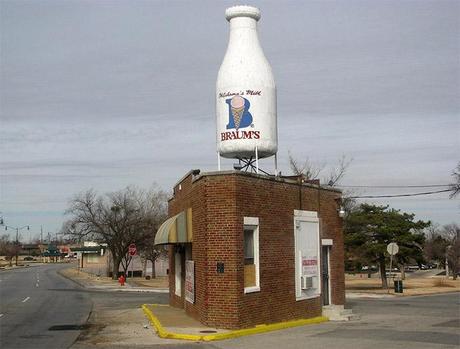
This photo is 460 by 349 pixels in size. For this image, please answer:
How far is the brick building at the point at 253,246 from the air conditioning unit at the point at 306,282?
0.04ft

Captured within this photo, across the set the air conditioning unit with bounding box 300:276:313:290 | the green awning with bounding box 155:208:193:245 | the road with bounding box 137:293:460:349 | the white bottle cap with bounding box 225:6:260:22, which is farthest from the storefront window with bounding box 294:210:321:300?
the white bottle cap with bounding box 225:6:260:22

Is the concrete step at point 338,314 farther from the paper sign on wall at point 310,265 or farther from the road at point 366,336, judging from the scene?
the paper sign on wall at point 310,265

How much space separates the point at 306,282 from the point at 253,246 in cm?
301

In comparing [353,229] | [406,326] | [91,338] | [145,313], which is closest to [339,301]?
[406,326]

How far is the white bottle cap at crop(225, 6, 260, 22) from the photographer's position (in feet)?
65.9

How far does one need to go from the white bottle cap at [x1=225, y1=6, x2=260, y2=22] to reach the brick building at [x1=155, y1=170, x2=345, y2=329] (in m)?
5.31

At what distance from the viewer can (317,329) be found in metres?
17.2

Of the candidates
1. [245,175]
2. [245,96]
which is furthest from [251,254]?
[245,96]

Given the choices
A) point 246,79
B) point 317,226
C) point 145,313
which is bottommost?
point 145,313

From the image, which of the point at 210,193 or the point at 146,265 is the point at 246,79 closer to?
the point at 210,193

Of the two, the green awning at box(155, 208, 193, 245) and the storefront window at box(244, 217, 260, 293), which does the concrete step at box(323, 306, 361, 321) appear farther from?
the green awning at box(155, 208, 193, 245)

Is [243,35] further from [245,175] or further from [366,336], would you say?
[366,336]

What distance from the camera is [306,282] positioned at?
772 inches

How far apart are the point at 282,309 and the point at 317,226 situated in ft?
12.7
